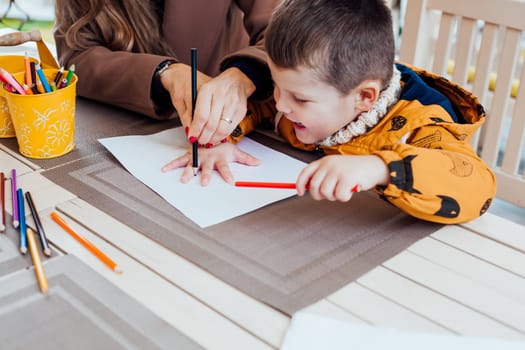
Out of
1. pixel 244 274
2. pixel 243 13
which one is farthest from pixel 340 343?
pixel 243 13

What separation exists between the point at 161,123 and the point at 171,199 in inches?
12.7

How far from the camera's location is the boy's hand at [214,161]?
2.94 feet

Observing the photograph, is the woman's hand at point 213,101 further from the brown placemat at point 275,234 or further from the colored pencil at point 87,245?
the colored pencil at point 87,245

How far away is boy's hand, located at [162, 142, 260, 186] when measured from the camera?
2.94ft

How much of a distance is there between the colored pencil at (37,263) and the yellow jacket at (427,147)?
405mm

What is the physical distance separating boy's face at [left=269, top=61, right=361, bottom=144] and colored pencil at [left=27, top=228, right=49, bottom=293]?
400 millimetres

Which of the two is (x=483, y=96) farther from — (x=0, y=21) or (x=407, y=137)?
(x=0, y=21)

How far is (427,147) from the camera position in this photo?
2.81 feet

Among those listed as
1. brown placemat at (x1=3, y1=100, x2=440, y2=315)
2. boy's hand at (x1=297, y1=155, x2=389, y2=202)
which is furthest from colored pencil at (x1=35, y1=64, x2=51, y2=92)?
boy's hand at (x1=297, y1=155, x2=389, y2=202)

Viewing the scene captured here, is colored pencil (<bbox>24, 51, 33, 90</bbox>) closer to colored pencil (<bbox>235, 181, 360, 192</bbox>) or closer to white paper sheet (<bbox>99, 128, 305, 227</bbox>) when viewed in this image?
white paper sheet (<bbox>99, 128, 305, 227</bbox>)

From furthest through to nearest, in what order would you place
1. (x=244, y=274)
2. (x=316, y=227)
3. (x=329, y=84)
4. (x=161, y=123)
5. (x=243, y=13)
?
1. (x=243, y=13)
2. (x=161, y=123)
3. (x=329, y=84)
4. (x=316, y=227)
5. (x=244, y=274)

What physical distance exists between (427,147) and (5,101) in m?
0.69

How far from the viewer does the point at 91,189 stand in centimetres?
85

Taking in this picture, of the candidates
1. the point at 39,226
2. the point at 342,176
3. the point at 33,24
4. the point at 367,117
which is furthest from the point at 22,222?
the point at 33,24
